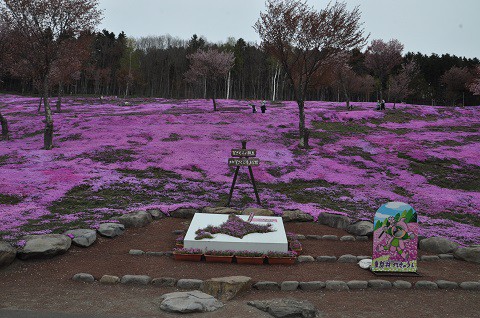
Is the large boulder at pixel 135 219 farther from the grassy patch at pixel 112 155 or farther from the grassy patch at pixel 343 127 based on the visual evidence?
the grassy patch at pixel 343 127

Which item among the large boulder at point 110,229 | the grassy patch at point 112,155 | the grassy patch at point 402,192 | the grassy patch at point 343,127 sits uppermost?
the grassy patch at point 343,127

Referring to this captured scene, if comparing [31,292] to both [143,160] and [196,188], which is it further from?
[143,160]

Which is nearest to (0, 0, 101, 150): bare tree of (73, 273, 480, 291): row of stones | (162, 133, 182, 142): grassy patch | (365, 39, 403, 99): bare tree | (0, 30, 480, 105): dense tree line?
(162, 133, 182, 142): grassy patch

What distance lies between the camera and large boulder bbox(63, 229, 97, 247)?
13.3 meters

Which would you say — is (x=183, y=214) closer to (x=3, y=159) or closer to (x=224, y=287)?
(x=224, y=287)

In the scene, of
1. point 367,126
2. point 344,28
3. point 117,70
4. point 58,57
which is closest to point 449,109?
point 367,126

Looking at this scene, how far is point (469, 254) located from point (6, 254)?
50.5 feet

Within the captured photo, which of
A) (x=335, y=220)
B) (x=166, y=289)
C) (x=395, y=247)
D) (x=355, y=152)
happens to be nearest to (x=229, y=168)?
(x=335, y=220)

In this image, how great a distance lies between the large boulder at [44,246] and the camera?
11961 millimetres

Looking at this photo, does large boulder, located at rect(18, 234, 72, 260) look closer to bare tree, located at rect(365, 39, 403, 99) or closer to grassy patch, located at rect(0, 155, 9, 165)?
grassy patch, located at rect(0, 155, 9, 165)

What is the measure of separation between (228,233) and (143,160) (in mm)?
15366

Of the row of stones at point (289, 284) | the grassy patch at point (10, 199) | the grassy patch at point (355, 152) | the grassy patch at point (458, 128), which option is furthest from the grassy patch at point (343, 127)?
the grassy patch at point (10, 199)

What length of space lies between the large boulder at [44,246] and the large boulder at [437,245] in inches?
520

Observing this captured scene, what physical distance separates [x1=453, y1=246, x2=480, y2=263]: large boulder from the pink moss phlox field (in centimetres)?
259
